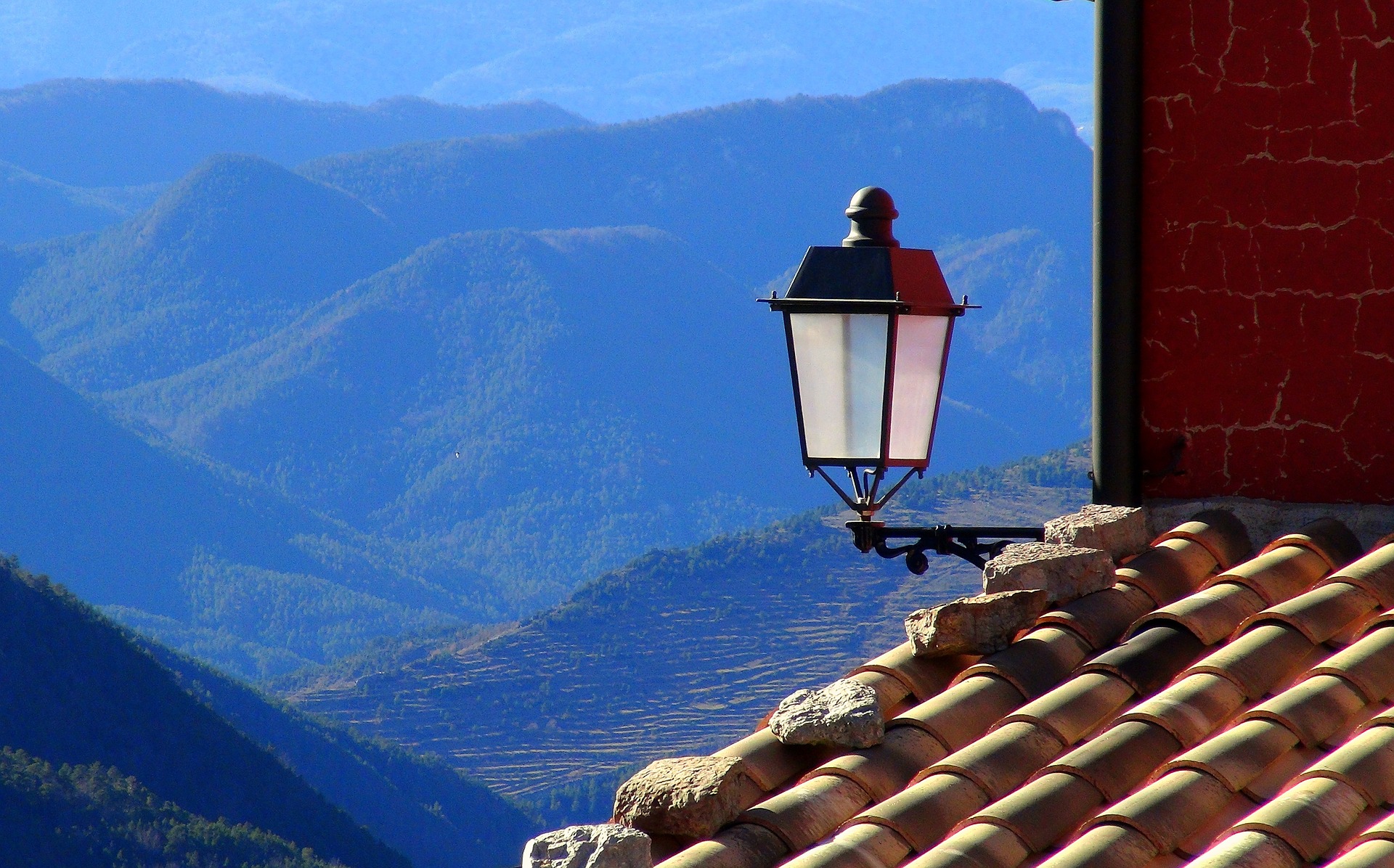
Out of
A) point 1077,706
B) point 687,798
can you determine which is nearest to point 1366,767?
point 1077,706

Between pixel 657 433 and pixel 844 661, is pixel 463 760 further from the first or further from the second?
pixel 657 433

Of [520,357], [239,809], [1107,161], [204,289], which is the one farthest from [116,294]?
[1107,161]

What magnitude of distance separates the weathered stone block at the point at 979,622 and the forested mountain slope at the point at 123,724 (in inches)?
1872

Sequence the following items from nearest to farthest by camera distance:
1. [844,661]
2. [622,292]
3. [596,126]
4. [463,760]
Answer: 1. [844,661]
2. [463,760]
3. [622,292]
4. [596,126]

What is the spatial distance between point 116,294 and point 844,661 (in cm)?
8631

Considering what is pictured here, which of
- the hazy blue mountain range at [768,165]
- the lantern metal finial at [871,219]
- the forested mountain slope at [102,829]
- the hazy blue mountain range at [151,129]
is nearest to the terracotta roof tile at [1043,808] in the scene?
the lantern metal finial at [871,219]

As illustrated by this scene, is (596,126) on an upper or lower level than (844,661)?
upper

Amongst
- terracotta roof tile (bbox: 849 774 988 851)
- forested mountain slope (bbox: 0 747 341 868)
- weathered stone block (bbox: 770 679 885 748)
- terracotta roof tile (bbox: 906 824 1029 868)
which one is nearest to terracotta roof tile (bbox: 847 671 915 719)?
weathered stone block (bbox: 770 679 885 748)

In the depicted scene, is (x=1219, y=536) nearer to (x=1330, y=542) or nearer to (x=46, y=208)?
(x=1330, y=542)

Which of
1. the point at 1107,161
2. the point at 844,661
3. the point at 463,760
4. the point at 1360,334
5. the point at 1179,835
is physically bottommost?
the point at 463,760

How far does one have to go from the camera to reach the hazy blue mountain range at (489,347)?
117 metres

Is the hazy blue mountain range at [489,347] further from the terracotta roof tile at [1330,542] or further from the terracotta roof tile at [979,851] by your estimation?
the terracotta roof tile at [979,851]

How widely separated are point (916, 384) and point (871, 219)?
1.48ft

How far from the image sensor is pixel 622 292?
148m
